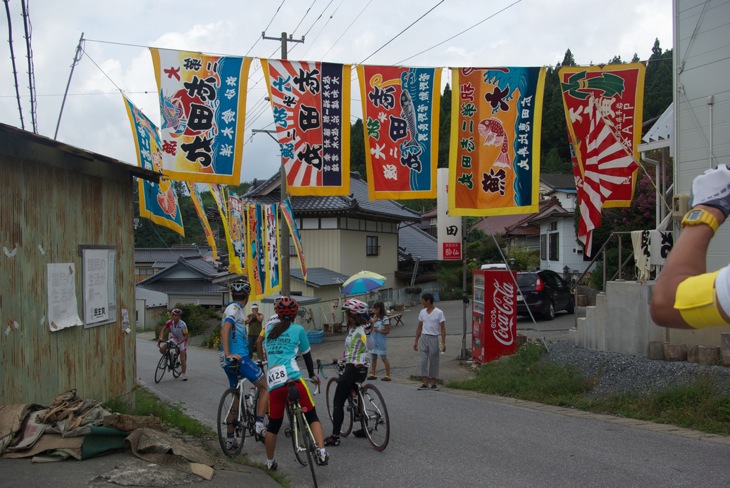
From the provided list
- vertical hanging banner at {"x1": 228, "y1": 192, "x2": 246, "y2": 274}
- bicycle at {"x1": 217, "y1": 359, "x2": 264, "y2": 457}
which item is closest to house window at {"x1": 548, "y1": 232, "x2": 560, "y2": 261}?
vertical hanging banner at {"x1": 228, "y1": 192, "x2": 246, "y2": 274}

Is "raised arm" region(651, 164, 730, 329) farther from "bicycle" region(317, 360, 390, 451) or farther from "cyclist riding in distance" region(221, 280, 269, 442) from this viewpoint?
"cyclist riding in distance" region(221, 280, 269, 442)

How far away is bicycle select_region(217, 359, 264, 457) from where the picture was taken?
6.84 metres

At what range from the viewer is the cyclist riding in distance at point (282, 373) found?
238 inches

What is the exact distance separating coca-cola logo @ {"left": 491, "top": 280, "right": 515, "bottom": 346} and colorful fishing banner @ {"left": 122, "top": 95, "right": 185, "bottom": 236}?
718 centimetres

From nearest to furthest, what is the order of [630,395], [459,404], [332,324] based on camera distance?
1. [630,395]
2. [459,404]
3. [332,324]

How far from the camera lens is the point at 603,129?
10.5 meters

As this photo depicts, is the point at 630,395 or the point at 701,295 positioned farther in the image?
the point at 630,395

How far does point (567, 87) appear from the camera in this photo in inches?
411

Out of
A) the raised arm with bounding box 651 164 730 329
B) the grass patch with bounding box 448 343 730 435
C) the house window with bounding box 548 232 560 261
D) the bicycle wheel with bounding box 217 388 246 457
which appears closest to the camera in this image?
the raised arm with bounding box 651 164 730 329

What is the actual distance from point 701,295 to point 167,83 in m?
9.38

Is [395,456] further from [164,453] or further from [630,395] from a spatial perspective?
[630,395]

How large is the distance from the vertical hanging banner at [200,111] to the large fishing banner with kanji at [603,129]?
19.5ft

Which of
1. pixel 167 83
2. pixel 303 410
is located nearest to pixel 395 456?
pixel 303 410

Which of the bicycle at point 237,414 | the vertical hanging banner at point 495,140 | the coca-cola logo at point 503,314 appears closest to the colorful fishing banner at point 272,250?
the coca-cola logo at point 503,314
